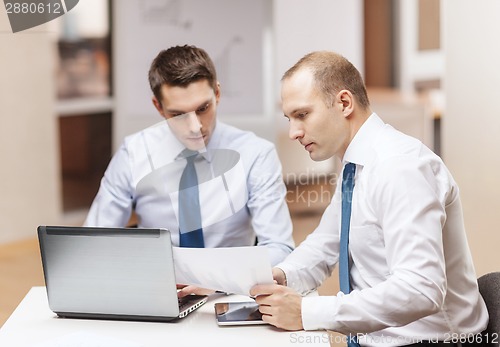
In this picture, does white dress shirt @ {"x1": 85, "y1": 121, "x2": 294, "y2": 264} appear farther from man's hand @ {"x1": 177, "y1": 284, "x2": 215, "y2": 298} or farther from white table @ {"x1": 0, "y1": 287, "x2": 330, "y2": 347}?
white table @ {"x1": 0, "y1": 287, "x2": 330, "y2": 347}

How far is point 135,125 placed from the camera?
16.8 ft

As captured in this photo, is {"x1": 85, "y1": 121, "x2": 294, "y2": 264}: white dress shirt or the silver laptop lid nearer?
the silver laptop lid

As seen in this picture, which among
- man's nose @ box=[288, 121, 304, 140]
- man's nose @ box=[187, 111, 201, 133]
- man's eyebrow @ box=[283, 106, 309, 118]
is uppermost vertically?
man's eyebrow @ box=[283, 106, 309, 118]

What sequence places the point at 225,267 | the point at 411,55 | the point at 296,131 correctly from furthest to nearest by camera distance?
the point at 411,55 → the point at 296,131 → the point at 225,267

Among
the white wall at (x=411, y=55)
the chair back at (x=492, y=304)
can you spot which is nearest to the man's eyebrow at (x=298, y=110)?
the chair back at (x=492, y=304)

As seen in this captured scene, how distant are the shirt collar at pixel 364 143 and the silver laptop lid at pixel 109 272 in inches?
18.5

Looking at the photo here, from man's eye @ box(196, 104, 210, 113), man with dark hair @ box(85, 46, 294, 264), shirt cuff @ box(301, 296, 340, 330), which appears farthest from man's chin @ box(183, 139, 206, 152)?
shirt cuff @ box(301, 296, 340, 330)

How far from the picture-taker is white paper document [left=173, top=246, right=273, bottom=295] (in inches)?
64.9

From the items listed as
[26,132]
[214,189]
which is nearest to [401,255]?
[214,189]

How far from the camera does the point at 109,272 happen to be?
1.73m

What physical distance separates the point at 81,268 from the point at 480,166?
2.40 metres

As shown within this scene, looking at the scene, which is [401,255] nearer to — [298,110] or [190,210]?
[298,110]

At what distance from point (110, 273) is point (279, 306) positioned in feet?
Answer: 1.27

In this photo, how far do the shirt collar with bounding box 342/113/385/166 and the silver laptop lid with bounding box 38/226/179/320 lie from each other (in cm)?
47
